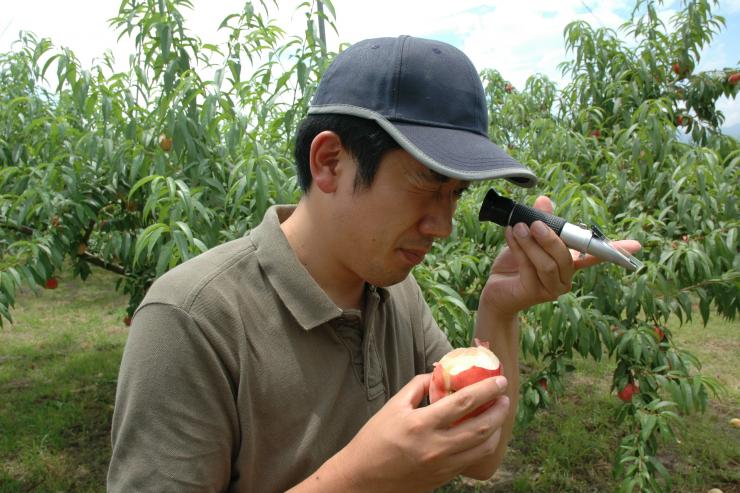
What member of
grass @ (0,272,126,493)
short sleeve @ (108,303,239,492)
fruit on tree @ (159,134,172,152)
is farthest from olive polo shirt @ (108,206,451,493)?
grass @ (0,272,126,493)

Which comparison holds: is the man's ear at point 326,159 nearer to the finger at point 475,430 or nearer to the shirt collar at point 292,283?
the shirt collar at point 292,283

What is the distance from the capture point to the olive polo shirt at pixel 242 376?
0.94 meters

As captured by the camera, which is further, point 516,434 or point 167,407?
point 516,434

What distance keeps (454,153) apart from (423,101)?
109mm

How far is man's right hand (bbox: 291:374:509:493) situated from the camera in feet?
3.03

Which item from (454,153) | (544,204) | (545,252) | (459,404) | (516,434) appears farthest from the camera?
(516,434)

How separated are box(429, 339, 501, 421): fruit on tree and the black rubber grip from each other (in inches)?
11.4

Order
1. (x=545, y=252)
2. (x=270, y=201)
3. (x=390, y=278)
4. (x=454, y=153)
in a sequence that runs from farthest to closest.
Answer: (x=270, y=201) → (x=545, y=252) → (x=390, y=278) → (x=454, y=153)

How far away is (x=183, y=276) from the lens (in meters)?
1.03

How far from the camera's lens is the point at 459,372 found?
3.52ft

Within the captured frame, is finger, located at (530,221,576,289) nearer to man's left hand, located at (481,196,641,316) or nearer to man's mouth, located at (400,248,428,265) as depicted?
man's left hand, located at (481,196,641,316)

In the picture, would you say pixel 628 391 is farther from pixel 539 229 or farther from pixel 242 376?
pixel 242 376

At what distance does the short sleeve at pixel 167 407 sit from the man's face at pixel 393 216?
0.31m

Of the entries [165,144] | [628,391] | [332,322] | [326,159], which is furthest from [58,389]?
[326,159]
